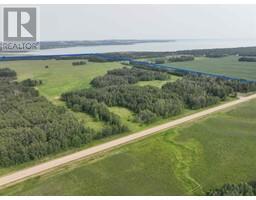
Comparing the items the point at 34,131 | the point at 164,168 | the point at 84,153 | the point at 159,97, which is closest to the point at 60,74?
the point at 159,97

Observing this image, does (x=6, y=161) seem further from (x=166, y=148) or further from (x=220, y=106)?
(x=220, y=106)

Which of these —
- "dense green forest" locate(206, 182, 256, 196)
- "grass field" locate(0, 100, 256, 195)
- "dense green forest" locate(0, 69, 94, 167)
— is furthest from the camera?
"dense green forest" locate(0, 69, 94, 167)

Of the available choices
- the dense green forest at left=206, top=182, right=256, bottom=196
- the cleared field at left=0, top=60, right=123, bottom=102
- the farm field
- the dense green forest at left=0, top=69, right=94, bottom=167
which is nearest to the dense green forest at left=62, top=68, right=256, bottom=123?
the farm field

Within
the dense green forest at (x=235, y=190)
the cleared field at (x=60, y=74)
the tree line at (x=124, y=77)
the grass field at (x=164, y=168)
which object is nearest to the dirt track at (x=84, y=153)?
the grass field at (x=164, y=168)

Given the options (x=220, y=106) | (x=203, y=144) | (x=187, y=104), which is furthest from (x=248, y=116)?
(x=203, y=144)

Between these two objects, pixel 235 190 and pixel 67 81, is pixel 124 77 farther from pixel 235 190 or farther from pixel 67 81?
pixel 235 190

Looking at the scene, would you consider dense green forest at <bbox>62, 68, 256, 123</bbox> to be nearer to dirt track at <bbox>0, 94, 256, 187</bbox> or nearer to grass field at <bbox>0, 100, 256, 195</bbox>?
dirt track at <bbox>0, 94, 256, 187</bbox>

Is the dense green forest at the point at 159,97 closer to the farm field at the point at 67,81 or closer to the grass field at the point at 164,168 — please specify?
the farm field at the point at 67,81
